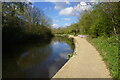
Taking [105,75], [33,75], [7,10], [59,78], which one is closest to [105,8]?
[105,75]

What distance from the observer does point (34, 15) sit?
26469 mm

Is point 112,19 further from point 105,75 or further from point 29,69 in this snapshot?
point 29,69

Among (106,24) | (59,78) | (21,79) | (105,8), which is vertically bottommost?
(21,79)

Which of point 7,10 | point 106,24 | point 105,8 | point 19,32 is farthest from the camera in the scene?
point 19,32

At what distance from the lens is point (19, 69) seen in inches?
261

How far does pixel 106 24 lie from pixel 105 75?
4623 mm

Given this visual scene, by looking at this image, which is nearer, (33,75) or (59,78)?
(59,78)

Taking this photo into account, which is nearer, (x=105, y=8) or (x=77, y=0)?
(x=77, y=0)

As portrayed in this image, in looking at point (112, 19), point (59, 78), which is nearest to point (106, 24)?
point (112, 19)

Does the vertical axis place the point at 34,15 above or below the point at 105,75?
above

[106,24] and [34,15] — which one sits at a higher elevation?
[34,15]

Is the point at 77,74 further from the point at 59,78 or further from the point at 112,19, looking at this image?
the point at 112,19

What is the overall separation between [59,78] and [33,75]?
Result: 2.33 meters

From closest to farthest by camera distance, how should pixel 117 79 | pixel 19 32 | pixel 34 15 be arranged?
1. pixel 117 79
2. pixel 19 32
3. pixel 34 15
